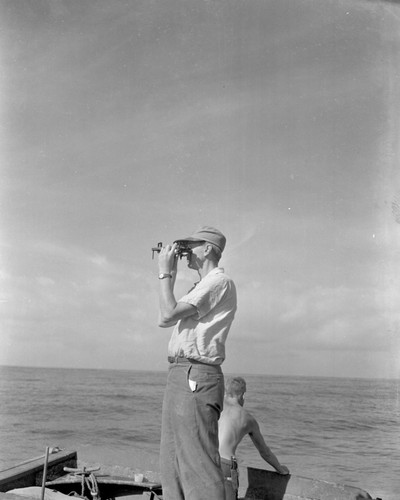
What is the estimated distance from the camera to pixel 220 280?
2.71 meters

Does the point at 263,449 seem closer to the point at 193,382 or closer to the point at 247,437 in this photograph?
the point at 193,382

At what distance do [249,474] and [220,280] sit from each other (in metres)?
1.99

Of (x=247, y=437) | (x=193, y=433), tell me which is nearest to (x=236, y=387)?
(x=193, y=433)

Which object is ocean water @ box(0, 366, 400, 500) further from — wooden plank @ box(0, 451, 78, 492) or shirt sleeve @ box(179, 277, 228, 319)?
shirt sleeve @ box(179, 277, 228, 319)

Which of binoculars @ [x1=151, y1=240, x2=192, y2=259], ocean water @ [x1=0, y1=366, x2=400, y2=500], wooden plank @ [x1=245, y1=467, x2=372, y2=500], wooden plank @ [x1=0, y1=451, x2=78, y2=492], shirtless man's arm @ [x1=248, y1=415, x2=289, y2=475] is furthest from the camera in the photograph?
ocean water @ [x1=0, y1=366, x2=400, y2=500]

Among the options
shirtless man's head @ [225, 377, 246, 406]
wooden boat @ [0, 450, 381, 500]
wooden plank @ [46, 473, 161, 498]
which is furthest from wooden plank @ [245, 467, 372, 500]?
wooden plank @ [46, 473, 161, 498]

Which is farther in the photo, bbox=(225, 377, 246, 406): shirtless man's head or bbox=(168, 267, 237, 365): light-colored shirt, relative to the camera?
bbox=(225, 377, 246, 406): shirtless man's head

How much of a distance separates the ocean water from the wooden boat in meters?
0.38

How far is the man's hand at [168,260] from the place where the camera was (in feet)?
8.76

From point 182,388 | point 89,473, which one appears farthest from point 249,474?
point 182,388

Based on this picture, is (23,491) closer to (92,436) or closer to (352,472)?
(352,472)

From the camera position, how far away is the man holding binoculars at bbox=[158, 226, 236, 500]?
8.44 ft

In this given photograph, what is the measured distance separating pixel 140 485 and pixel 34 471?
80 cm

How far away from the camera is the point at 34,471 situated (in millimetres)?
4180
